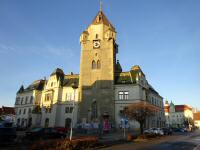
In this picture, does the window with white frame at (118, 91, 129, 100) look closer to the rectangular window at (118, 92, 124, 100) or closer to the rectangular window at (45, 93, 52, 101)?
the rectangular window at (118, 92, 124, 100)

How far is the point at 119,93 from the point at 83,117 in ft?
39.4

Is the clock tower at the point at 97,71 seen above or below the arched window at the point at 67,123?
above

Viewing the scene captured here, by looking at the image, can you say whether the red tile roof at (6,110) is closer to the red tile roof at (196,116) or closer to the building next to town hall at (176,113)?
the building next to town hall at (176,113)

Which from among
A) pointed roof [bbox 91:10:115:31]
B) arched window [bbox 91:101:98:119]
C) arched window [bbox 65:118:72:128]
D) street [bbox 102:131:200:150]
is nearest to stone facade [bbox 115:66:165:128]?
arched window [bbox 91:101:98:119]

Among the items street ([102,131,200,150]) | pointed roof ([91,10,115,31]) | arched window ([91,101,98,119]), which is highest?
pointed roof ([91,10,115,31])

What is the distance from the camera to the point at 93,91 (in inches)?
2574

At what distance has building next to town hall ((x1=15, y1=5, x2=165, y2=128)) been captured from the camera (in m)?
63.0

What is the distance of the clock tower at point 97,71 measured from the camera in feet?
208

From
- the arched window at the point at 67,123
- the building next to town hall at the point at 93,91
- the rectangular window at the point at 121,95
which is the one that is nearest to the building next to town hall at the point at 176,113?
the building next to town hall at the point at 93,91

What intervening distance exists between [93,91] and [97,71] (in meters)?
6.09

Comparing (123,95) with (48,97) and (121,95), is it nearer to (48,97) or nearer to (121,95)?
(121,95)

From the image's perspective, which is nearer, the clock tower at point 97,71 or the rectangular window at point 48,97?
the clock tower at point 97,71

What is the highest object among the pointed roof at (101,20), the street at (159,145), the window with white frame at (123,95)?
the pointed roof at (101,20)

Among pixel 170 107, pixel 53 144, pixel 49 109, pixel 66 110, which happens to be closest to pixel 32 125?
pixel 49 109
